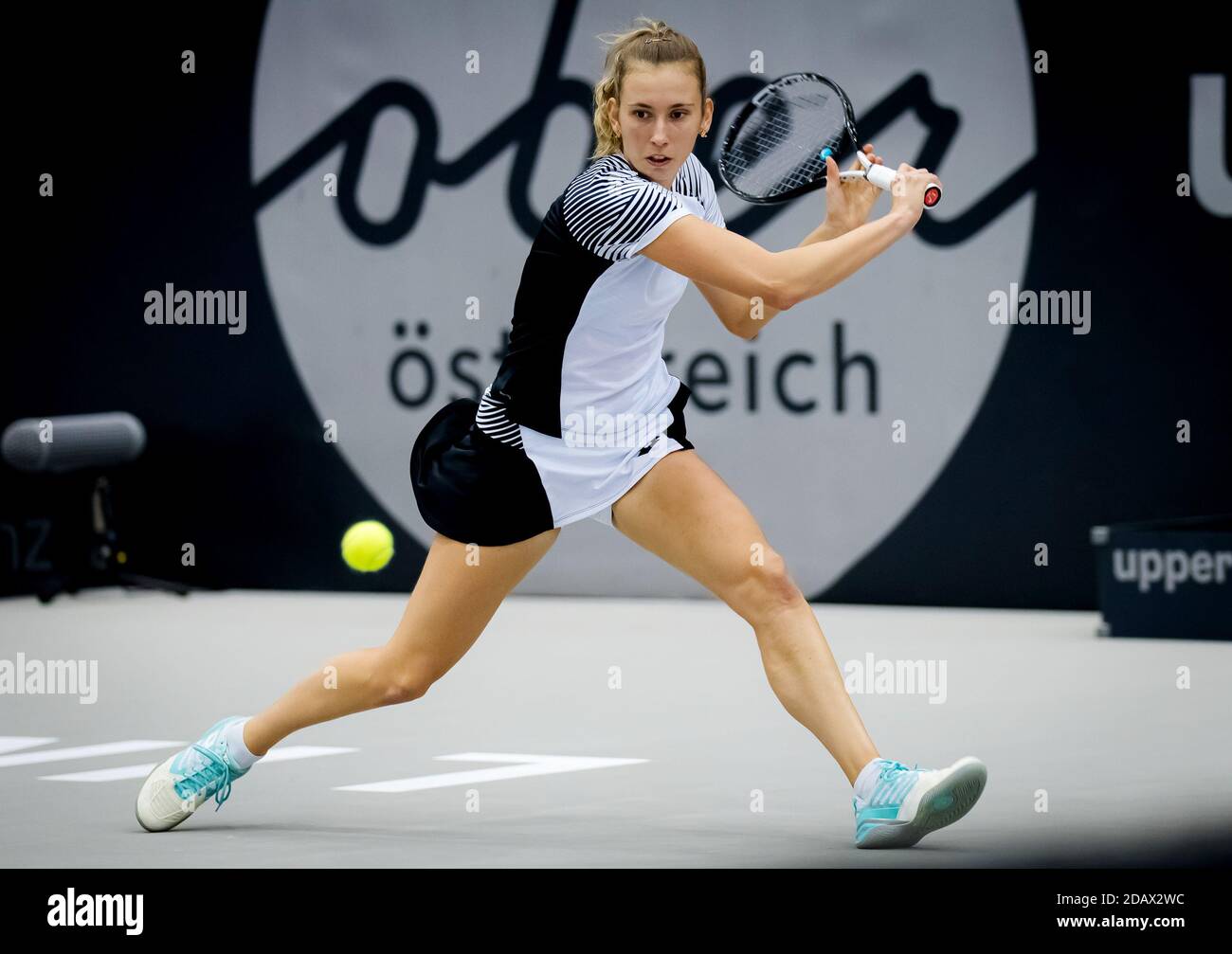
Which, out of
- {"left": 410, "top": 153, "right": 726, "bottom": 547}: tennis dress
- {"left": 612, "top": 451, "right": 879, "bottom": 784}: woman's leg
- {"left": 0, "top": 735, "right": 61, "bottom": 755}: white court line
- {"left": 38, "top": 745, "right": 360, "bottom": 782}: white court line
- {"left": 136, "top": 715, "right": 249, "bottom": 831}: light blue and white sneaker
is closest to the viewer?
{"left": 612, "top": 451, "right": 879, "bottom": 784}: woman's leg

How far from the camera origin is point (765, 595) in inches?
165

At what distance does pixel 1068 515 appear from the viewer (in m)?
8.88

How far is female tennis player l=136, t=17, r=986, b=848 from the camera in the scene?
13.5ft

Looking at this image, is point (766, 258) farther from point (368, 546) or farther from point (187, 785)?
point (368, 546)

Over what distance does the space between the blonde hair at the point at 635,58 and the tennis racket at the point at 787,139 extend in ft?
1.15

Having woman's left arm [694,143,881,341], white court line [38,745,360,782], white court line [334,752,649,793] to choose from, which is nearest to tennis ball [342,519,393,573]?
white court line [38,745,360,782]

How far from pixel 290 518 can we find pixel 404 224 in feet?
4.87

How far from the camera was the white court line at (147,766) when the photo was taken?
536 centimetres

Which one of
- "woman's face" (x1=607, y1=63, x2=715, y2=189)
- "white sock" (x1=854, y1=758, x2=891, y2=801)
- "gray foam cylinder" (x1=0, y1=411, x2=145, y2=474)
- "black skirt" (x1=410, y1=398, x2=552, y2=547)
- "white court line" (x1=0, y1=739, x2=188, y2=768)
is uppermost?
"woman's face" (x1=607, y1=63, x2=715, y2=189)

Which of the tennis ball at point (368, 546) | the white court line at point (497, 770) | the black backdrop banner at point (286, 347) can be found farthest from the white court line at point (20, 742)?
the black backdrop banner at point (286, 347)

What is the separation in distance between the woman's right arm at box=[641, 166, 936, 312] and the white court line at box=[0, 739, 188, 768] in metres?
2.44

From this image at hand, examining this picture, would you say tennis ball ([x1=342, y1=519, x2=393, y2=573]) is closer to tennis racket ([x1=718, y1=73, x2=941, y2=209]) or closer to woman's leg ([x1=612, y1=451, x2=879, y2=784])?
tennis racket ([x1=718, y1=73, x2=941, y2=209])

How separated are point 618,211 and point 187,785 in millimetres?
1508
